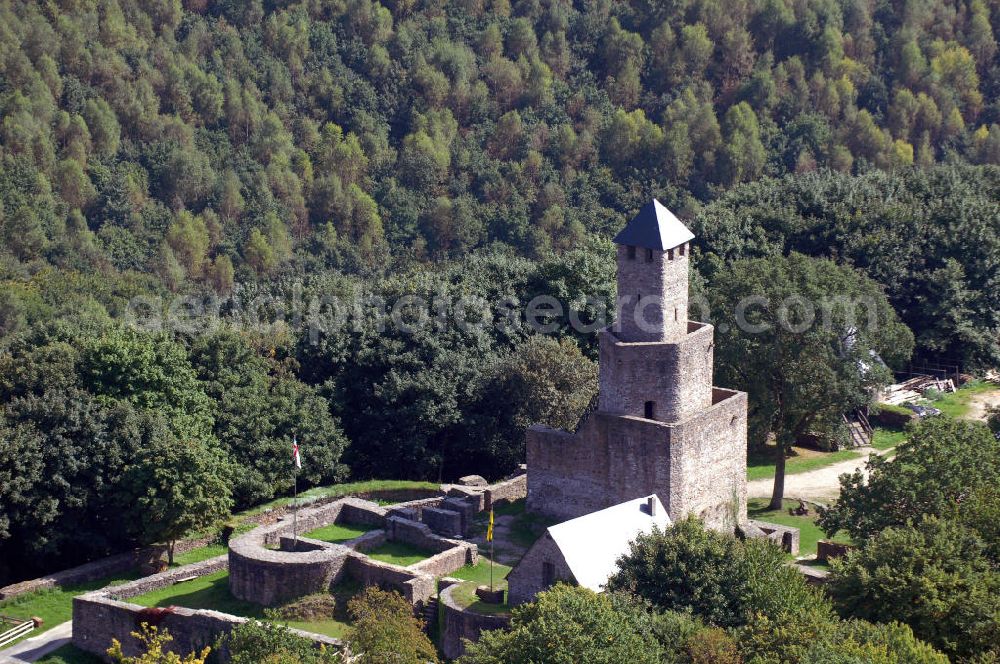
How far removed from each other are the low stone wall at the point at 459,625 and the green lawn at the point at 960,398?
2870cm

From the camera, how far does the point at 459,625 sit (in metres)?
44.1

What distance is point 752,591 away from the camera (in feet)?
137

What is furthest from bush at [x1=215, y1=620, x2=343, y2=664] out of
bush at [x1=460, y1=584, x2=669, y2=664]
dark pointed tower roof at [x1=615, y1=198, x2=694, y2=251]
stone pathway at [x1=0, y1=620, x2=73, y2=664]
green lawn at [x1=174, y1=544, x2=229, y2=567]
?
dark pointed tower roof at [x1=615, y1=198, x2=694, y2=251]

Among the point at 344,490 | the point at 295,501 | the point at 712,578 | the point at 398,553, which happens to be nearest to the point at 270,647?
the point at 398,553

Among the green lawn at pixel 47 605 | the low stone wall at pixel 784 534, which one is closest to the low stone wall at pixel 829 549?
the low stone wall at pixel 784 534

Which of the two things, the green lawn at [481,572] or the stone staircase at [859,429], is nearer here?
the green lawn at [481,572]

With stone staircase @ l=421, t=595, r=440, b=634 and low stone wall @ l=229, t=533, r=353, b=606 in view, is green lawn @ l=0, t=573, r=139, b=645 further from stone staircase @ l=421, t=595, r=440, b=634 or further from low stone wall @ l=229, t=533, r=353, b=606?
stone staircase @ l=421, t=595, r=440, b=634

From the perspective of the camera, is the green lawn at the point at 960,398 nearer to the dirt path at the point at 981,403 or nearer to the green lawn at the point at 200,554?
the dirt path at the point at 981,403

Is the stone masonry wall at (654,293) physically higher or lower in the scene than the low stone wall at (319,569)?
higher

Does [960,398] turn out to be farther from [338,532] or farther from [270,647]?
[270,647]

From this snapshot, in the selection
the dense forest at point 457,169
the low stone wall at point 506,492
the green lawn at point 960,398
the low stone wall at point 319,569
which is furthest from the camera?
the green lawn at point 960,398

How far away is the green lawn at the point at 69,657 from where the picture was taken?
47.0 meters

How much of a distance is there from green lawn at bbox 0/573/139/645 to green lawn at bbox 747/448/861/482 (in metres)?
23.7

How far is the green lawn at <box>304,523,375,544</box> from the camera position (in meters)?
52.5
